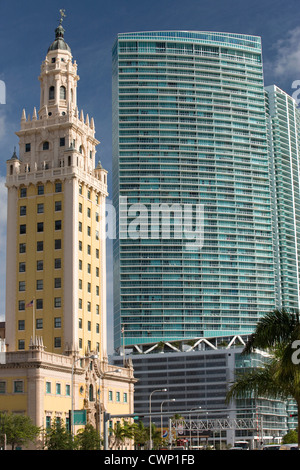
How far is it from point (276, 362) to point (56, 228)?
278 ft

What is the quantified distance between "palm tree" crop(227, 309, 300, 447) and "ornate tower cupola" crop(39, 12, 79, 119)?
96810 mm

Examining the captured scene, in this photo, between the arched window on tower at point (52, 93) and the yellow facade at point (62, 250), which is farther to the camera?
the arched window on tower at point (52, 93)

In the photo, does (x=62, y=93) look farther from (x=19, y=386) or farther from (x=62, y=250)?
(x=19, y=386)

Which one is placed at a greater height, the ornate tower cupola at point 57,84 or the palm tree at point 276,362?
the ornate tower cupola at point 57,84

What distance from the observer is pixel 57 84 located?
407 feet

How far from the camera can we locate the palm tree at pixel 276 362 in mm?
27703

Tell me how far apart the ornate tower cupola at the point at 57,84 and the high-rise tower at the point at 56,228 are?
0.58 feet

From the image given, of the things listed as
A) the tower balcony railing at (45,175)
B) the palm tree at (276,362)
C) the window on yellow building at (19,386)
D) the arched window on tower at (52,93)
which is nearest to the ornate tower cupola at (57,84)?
the arched window on tower at (52,93)

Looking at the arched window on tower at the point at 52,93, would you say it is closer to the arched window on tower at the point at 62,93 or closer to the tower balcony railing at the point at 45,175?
the arched window on tower at the point at 62,93

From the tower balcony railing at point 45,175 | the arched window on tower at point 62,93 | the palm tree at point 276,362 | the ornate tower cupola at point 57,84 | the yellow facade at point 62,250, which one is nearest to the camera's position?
the palm tree at point 276,362

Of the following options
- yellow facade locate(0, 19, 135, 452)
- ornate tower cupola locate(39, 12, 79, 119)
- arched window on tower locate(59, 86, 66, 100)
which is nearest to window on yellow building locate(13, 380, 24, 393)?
yellow facade locate(0, 19, 135, 452)

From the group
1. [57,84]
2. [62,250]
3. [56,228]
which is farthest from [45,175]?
[57,84]

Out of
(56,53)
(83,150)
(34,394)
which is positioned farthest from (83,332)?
(56,53)
